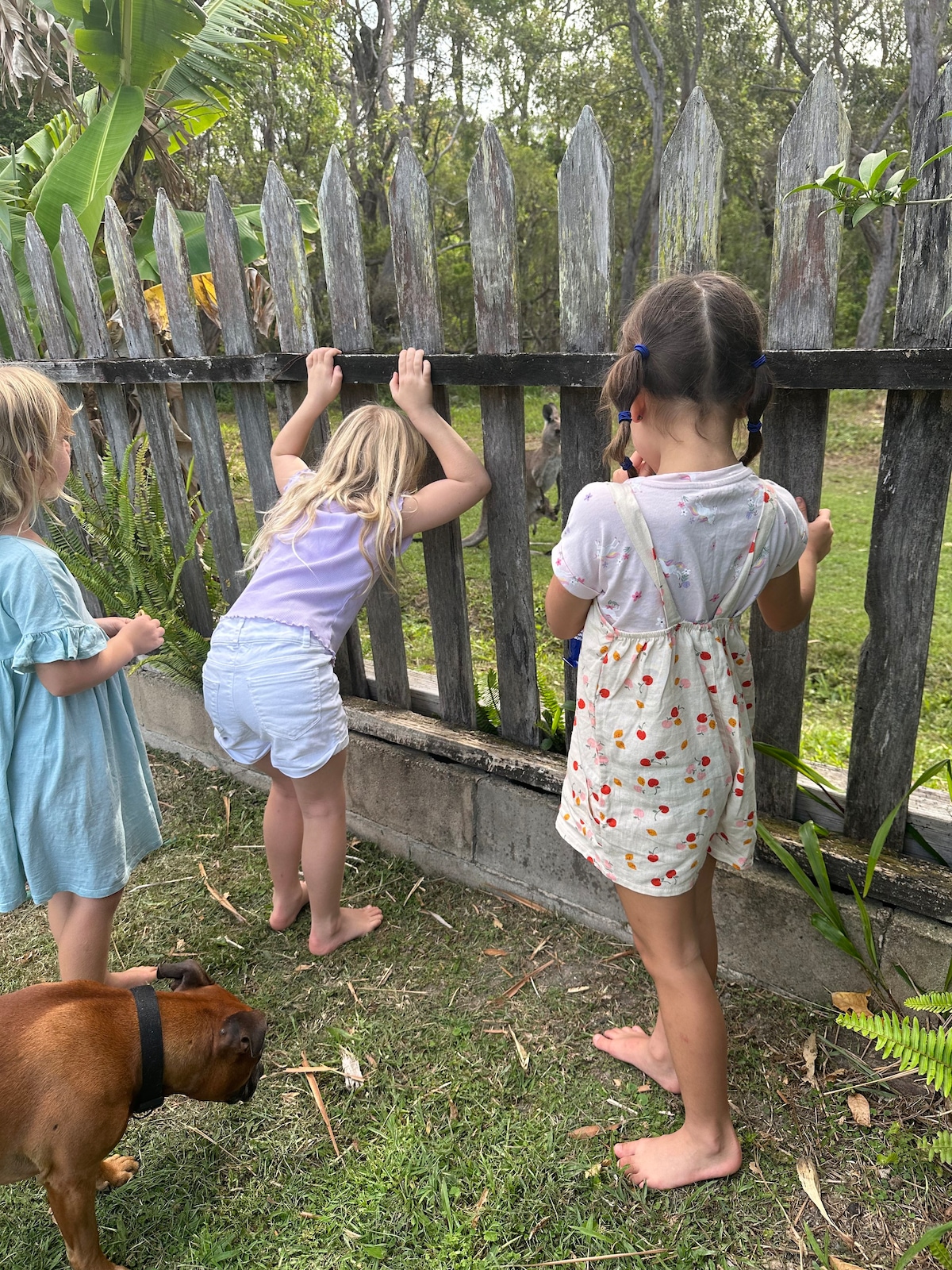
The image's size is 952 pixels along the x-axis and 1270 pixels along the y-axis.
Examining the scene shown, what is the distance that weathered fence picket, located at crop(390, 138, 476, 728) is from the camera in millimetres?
2402

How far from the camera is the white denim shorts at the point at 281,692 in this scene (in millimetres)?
2299

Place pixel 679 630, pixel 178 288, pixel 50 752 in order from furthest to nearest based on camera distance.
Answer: pixel 178 288 → pixel 50 752 → pixel 679 630

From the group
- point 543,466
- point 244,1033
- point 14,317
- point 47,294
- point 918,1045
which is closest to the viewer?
point 918,1045

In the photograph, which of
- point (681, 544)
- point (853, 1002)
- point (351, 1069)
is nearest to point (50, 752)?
point (351, 1069)

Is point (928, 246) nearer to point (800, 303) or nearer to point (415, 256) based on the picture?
point (800, 303)

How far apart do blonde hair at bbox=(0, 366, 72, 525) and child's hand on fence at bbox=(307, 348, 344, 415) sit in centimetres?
76

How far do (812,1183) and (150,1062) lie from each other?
1432 millimetres

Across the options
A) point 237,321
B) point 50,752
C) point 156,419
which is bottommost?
point 50,752

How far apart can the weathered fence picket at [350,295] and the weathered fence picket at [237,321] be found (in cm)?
38

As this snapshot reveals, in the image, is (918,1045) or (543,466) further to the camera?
(543,466)

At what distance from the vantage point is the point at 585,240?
216 cm

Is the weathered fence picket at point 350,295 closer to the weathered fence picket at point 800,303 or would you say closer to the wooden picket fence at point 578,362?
the wooden picket fence at point 578,362

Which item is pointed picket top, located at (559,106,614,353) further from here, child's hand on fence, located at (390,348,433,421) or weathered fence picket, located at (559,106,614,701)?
child's hand on fence, located at (390,348,433,421)

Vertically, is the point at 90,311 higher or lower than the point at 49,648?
higher
